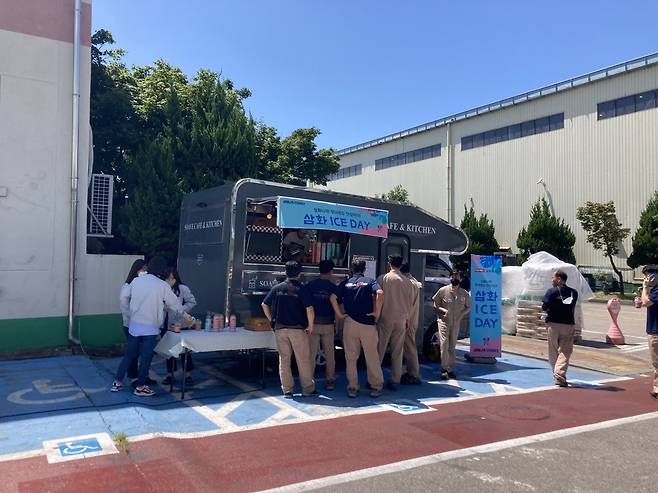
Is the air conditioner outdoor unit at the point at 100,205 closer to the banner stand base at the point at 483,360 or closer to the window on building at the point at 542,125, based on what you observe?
the banner stand base at the point at 483,360

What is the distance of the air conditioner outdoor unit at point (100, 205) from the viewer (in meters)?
11.0

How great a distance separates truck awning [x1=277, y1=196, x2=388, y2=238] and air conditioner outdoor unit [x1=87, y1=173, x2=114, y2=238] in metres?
4.95

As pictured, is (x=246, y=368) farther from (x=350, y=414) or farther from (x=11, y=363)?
(x=11, y=363)

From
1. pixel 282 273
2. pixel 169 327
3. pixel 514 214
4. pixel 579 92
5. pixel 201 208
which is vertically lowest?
pixel 169 327

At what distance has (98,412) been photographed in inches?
247

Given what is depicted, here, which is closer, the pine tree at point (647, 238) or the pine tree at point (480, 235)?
the pine tree at point (647, 238)

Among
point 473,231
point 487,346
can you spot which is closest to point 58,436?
point 487,346

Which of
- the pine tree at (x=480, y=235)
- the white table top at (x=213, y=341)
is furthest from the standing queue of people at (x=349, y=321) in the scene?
the pine tree at (x=480, y=235)

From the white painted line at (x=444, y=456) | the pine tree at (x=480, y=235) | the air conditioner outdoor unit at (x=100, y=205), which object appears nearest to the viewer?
the white painted line at (x=444, y=456)

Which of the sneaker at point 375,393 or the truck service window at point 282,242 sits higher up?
the truck service window at point 282,242

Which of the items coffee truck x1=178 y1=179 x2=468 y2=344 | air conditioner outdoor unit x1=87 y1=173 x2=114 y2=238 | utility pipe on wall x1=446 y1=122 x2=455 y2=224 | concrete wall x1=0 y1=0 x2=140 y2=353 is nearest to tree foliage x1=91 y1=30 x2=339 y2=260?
air conditioner outdoor unit x1=87 y1=173 x2=114 y2=238

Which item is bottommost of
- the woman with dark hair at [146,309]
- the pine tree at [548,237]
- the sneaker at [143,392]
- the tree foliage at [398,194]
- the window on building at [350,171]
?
the sneaker at [143,392]

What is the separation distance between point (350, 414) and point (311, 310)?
138 centimetres

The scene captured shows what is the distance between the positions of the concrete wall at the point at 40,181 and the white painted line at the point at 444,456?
6.96 m
